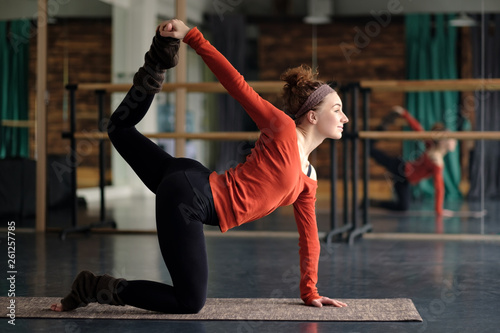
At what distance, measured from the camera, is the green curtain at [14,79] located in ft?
15.0

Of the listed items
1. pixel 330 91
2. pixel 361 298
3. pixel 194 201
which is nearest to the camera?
pixel 194 201

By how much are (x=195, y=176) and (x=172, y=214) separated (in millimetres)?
124

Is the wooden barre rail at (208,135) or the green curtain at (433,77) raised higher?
the green curtain at (433,77)

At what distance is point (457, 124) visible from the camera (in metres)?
7.67

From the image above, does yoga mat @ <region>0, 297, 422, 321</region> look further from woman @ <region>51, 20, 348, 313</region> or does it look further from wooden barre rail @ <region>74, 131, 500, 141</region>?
wooden barre rail @ <region>74, 131, 500, 141</region>

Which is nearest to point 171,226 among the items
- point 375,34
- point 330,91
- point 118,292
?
point 118,292

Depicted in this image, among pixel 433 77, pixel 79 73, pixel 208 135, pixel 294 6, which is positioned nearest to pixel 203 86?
pixel 208 135

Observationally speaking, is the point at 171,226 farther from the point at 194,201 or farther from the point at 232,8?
the point at 232,8

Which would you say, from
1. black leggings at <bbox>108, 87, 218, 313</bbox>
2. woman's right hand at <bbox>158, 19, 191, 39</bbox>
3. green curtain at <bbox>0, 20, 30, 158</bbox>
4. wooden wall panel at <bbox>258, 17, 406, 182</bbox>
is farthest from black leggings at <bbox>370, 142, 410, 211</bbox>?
woman's right hand at <bbox>158, 19, 191, 39</bbox>

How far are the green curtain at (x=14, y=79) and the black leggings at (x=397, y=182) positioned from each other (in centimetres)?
297

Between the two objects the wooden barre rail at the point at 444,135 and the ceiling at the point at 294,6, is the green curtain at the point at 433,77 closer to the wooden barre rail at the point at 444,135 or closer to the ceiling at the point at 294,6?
the ceiling at the point at 294,6

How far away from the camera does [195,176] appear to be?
1.89 m

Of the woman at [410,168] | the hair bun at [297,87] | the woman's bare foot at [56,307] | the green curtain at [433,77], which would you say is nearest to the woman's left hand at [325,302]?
the hair bun at [297,87]

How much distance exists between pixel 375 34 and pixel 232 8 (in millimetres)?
1841
